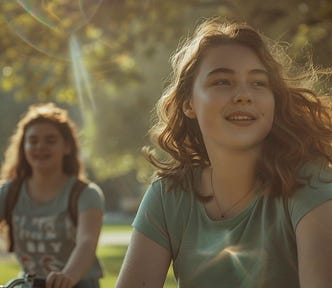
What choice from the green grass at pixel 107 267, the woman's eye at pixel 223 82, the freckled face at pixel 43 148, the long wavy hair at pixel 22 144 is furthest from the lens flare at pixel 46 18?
the woman's eye at pixel 223 82

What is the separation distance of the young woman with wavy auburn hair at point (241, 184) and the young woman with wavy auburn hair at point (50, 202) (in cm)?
155

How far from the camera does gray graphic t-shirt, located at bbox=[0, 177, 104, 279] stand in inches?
197

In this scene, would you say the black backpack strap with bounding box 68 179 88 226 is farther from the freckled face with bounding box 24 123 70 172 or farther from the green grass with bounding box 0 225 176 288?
the green grass with bounding box 0 225 176 288

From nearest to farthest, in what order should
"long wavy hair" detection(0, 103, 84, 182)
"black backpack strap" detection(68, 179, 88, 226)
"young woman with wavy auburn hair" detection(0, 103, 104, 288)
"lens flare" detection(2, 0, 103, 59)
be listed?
"young woman with wavy auburn hair" detection(0, 103, 104, 288), "black backpack strap" detection(68, 179, 88, 226), "long wavy hair" detection(0, 103, 84, 182), "lens flare" detection(2, 0, 103, 59)

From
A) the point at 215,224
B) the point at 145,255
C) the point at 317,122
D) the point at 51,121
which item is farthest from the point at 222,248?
the point at 51,121

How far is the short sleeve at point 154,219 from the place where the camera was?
9.93 feet

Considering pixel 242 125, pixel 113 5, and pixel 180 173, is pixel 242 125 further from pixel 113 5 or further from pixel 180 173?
pixel 113 5

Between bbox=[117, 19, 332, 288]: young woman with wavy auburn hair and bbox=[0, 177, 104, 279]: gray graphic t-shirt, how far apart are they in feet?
5.91

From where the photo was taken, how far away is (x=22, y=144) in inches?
218

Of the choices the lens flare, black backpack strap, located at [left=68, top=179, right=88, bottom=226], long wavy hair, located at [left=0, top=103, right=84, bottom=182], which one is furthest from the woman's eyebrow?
the lens flare

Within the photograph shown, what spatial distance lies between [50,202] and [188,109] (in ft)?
6.91

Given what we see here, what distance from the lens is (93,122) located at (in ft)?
108

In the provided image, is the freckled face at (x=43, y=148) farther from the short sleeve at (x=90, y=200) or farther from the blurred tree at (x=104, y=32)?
the blurred tree at (x=104, y=32)

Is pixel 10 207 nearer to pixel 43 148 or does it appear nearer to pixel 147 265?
pixel 43 148
